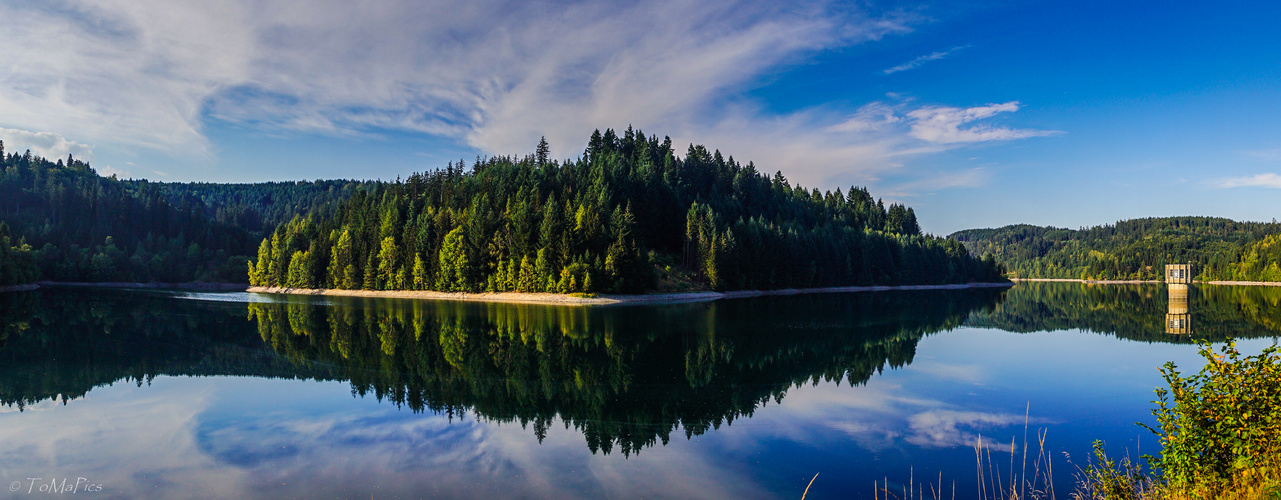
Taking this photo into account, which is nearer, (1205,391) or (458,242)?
(1205,391)

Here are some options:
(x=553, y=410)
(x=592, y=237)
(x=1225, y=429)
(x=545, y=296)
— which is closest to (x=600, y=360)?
(x=553, y=410)

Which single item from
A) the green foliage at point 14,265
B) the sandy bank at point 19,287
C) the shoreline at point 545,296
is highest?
the green foliage at point 14,265

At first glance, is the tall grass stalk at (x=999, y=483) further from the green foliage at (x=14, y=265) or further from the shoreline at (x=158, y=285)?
the shoreline at (x=158, y=285)

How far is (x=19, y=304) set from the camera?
230 feet

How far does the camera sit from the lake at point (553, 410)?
14148mm

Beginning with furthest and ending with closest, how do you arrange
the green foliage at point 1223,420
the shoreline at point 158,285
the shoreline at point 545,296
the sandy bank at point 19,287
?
the shoreline at point 158,285
the sandy bank at point 19,287
the shoreline at point 545,296
the green foliage at point 1223,420

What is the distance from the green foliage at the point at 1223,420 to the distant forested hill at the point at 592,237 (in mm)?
74716

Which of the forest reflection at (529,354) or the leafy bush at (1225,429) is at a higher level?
the leafy bush at (1225,429)

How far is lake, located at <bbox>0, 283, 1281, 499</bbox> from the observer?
14.1 metres

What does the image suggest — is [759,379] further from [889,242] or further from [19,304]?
[889,242]

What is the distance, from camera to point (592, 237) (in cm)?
8838

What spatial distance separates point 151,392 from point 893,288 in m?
137

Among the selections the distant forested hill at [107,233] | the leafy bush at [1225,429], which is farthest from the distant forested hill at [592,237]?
the leafy bush at [1225,429]

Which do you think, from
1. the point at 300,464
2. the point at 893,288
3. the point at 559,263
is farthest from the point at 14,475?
the point at 893,288
